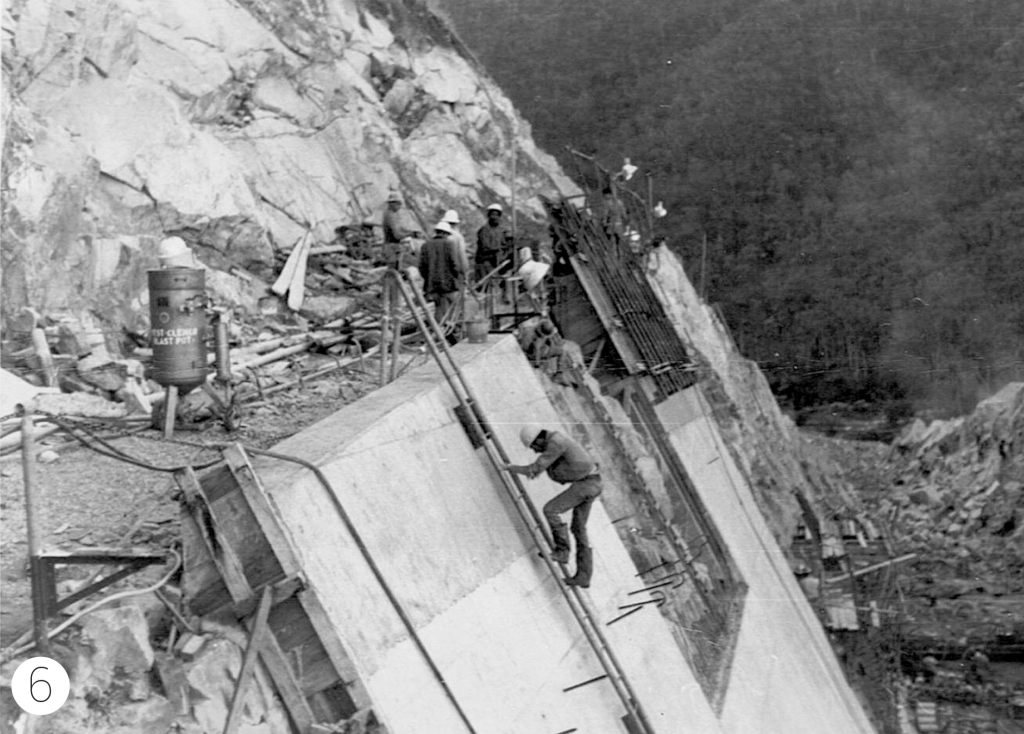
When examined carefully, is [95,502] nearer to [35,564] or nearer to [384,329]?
[35,564]

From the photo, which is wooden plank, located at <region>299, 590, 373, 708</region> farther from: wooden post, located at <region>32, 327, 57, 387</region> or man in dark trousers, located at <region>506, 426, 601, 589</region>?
wooden post, located at <region>32, 327, 57, 387</region>

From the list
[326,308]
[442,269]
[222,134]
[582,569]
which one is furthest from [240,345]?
[582,569]

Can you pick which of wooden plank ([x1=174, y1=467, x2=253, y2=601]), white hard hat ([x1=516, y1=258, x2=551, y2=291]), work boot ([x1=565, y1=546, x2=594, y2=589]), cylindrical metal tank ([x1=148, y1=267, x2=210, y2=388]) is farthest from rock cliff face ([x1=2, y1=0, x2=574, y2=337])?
work boot ([x1=565, y1=546, x2=594, y2=589])

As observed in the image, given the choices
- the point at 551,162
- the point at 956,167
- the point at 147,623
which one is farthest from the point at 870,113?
the point at 147,623

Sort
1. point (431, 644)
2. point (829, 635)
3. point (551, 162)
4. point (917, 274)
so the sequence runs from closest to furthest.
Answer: point (431, 644) → point (917, 274) → point (829, 635) → point (551, 162)

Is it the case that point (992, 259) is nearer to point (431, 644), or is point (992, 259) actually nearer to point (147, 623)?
point (431, 644)
